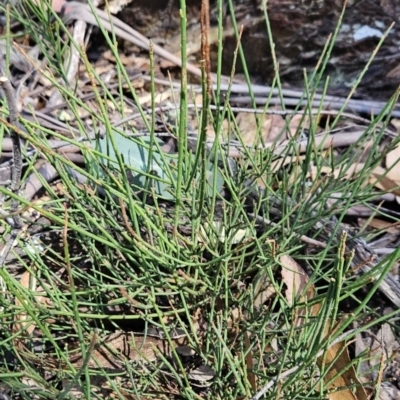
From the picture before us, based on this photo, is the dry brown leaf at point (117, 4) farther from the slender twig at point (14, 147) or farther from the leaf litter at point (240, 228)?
the slender twig at point (14, 147)

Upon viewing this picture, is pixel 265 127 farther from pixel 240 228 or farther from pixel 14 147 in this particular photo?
pixel 14 147

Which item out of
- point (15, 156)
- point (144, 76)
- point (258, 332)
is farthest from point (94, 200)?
point (144, 76)

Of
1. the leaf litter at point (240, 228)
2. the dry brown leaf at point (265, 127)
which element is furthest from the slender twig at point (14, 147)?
the dry brown leaf at point (265, 127)

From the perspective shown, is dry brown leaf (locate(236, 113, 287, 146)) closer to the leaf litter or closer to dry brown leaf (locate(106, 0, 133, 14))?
the leaf litter

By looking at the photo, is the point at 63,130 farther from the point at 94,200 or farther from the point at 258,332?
the point at 258,332

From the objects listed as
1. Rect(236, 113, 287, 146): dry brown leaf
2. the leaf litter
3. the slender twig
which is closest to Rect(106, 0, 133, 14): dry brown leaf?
the leaf litter

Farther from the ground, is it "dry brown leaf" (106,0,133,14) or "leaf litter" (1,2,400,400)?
"dry brown leaf" (106,0,133,14)

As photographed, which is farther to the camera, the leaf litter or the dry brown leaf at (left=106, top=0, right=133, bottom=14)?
the dry brown leaf at (left=106, top=0, right=133, bottom=14)

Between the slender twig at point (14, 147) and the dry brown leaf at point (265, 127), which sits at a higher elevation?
the slender twig at point (14, 147)

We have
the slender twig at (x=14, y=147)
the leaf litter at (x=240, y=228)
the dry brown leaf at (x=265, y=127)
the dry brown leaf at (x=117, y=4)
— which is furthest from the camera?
the dry brown leaf at (x=117, y=4)

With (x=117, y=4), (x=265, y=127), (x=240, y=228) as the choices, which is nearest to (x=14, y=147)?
(x=240, y=228)

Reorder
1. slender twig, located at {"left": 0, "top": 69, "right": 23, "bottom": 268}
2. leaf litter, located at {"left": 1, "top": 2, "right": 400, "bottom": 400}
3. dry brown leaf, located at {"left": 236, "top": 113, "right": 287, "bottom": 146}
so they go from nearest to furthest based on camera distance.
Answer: slender twig, located at {"left": 0, "top": 69, "right": 23, "bottom": 268}
leaf litter, located at {"left": 1, "top": 2, "right": 400, "bottom": 400}
dry brown leaf, located at {"left": 236, "top": 113, "right": 287, "bottom": 146}
